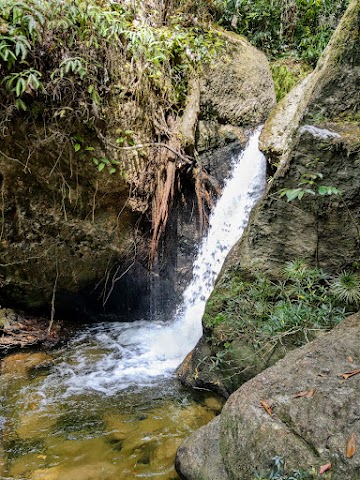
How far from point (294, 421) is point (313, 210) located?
195 cm

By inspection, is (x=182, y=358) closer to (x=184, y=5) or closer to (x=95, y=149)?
(x=95, y=149)

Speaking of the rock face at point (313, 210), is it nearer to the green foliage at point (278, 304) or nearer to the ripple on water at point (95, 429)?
the green foliage at point (278, 304)

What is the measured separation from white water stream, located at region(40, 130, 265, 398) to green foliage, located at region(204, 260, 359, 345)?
110 centimetres

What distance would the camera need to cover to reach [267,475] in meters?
1.80

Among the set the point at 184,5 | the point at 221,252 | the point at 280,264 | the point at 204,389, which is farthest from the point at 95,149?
the point at 184,5

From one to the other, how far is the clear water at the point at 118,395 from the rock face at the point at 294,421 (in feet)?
1.97

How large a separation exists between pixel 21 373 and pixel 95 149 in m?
2.76

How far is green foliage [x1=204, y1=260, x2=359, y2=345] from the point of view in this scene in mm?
2967

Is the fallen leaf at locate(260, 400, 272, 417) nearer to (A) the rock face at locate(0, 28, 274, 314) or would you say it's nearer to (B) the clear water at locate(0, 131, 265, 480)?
(B) the clear water at locate(0, 131, 265, 480)

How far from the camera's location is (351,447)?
66.5 inches

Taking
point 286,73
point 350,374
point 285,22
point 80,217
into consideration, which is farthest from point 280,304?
point 285,22

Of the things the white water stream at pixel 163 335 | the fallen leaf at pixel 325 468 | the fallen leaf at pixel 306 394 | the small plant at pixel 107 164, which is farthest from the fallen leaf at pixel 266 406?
the small plant at pixel 107 164

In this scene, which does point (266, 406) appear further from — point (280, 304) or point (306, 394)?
point (280, 304)

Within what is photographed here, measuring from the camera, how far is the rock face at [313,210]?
3.15m
